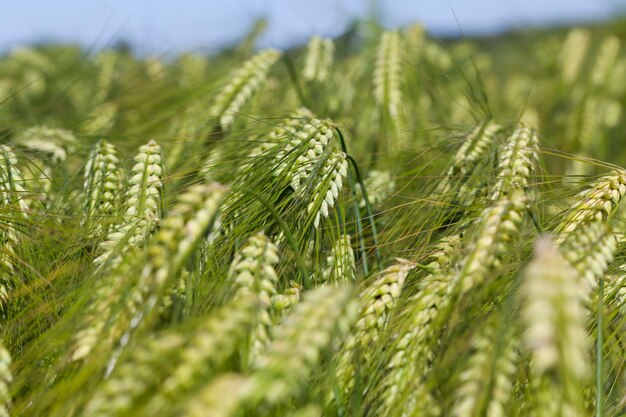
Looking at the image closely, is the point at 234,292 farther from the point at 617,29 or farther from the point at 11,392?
the point at 617,29

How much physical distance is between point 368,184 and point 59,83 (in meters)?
2.21

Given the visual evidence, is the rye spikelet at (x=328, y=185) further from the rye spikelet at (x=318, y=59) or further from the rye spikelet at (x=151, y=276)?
the rye spikelet at (x=318, y=59)

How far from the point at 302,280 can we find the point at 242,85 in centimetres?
87

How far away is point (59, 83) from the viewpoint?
3293mm

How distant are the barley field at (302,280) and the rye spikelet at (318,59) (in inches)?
14.0

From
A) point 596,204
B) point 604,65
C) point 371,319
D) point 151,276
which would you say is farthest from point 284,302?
point 604,65

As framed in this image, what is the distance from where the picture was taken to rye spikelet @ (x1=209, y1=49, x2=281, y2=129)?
1.78 meters

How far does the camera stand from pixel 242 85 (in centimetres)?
188

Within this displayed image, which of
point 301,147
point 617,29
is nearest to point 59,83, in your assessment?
point 301,147

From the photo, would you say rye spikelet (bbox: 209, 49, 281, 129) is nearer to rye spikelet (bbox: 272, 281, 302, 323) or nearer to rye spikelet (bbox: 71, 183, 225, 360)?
rye spikelet (bbox: 272, 281, 302, 323)

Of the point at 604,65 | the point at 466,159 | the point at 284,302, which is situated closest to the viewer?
the point at 284,302

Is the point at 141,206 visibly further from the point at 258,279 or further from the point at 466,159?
the point at 466,159

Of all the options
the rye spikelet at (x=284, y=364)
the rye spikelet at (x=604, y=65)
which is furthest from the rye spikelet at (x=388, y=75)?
the rye spikelet at (x=284, y=364)

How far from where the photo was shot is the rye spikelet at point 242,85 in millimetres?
1784
